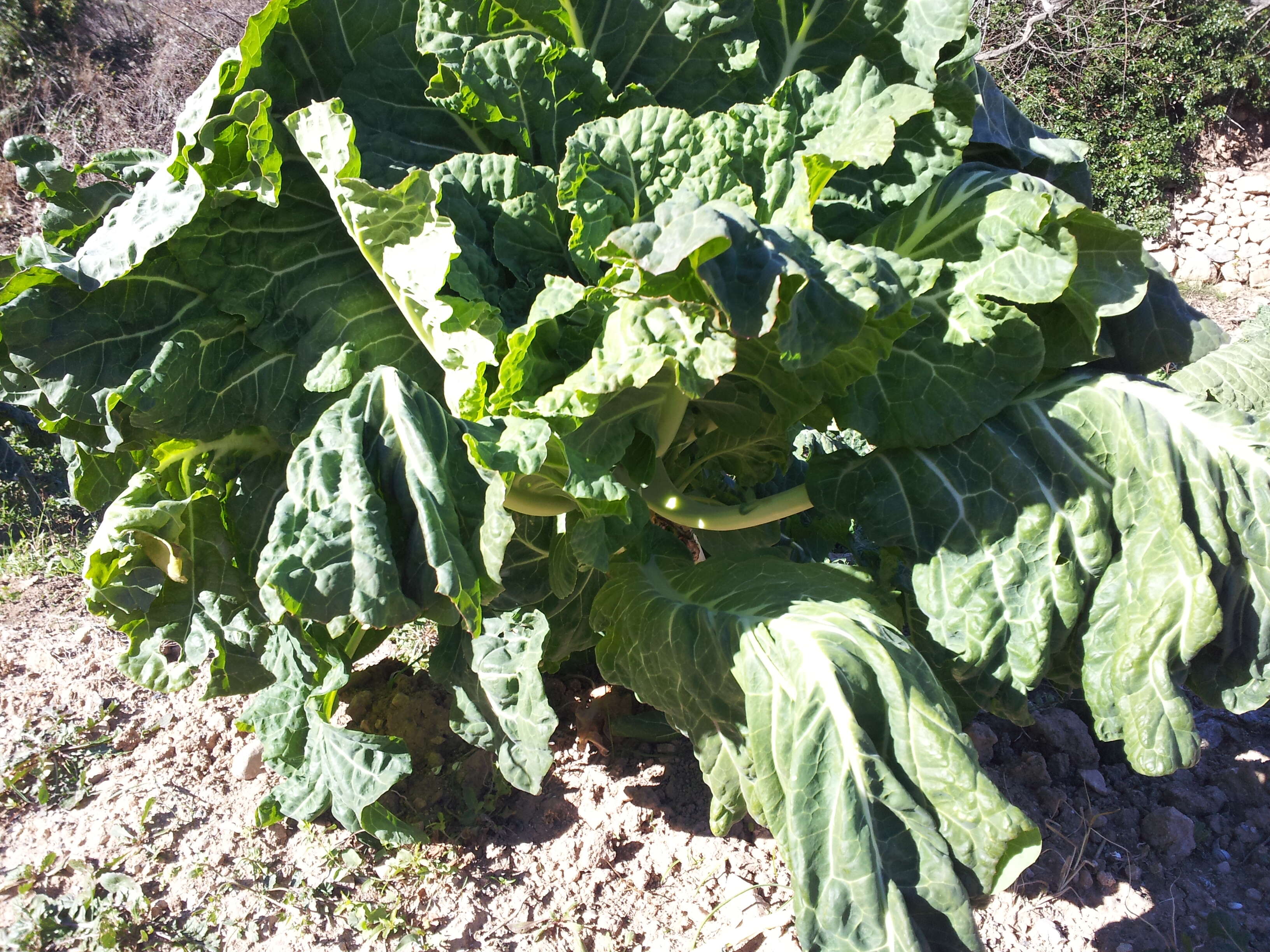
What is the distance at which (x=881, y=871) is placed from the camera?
2.03m

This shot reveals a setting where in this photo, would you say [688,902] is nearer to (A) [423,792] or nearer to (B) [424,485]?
(A) [423,792]

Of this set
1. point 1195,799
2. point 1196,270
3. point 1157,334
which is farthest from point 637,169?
point 1196,270

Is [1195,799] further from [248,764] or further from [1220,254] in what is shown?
[1220,254]

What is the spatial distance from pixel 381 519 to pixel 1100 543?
1.82 meters

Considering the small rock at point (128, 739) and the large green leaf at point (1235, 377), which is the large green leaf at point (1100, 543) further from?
the small rock at point (128, 739)

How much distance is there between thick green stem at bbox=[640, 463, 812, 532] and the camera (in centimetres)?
278

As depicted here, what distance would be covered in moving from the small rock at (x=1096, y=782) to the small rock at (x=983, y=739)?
0.31 m

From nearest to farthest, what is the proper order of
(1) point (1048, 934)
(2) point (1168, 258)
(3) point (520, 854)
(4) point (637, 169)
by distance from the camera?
(4) point (637, 169)
(1) point (1048, 934)
(3) point (520, 854)
(2) point (1168, 258)

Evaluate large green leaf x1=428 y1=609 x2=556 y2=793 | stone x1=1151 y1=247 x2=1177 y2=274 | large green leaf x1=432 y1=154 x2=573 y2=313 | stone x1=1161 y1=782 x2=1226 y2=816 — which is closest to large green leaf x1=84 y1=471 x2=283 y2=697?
large green leaf x1=428 y1=609 x2=556 y2=793

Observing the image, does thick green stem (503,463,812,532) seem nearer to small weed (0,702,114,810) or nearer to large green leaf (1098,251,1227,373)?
large green leaf (1098,251,1227,373)

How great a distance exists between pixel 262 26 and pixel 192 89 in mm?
12742

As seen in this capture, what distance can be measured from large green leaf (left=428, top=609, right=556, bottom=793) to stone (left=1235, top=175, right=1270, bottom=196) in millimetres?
12832

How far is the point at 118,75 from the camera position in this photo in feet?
45.5

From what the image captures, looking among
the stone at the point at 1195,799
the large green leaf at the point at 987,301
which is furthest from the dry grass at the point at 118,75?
the stone at the point at 1195,799
